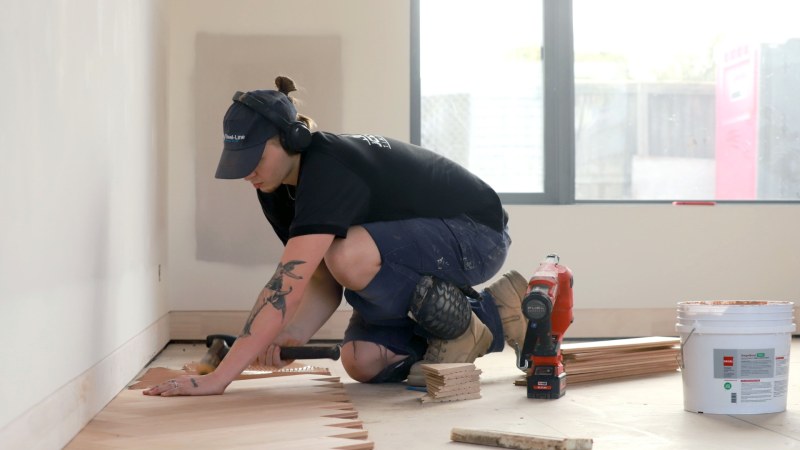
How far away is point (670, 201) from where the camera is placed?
4.72 m

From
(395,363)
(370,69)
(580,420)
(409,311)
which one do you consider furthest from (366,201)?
(370,69)

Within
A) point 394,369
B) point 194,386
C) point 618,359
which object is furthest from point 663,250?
point 194,386

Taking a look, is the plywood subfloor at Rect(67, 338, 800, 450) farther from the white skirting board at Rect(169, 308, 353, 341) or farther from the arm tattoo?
the white skirting board at Rect(169, 308, 353, 341)

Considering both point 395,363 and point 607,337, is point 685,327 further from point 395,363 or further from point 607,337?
point 607,337

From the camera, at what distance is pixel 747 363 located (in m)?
2.29

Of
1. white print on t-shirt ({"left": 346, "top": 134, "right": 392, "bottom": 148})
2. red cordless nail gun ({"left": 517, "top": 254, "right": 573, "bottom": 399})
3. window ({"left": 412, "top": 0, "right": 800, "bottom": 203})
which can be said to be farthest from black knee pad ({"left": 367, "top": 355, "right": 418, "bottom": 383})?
window ({"left": 412, "top": 0, "right": 800, "bottom": 203})

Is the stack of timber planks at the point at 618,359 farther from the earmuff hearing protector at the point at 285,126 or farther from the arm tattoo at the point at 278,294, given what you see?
the earmuff hearing protector at the point at 285,126

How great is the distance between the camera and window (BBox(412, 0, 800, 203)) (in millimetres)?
4664

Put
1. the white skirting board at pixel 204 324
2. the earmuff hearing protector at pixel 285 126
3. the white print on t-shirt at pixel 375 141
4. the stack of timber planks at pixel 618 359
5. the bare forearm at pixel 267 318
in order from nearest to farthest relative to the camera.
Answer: the bare forearm at pixel 267 318, the earmuff hearing protector at pixel 285 126, the white print on t-shirt at pixel 375 141, the stack of timber planks at pixel 618 359, the white skirting board at pixel 204 324

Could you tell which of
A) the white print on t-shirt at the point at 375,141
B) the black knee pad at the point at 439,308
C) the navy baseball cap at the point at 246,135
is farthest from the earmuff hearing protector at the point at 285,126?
the black knee pad at the point at 439,308

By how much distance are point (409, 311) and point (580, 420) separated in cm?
77

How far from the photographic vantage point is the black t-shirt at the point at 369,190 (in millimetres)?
2551

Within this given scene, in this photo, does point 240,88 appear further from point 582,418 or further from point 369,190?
point 582,418

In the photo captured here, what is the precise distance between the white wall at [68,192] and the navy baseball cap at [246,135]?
340 mm
